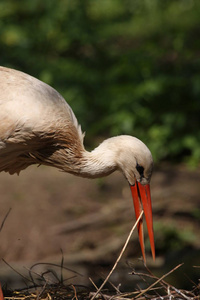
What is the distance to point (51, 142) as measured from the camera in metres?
4.27

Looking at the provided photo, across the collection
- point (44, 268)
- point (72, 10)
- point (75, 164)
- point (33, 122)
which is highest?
point (72, 10)

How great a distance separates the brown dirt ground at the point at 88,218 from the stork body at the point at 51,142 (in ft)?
5.94

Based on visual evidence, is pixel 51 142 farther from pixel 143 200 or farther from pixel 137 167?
pixel 143 200

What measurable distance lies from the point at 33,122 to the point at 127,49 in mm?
6782

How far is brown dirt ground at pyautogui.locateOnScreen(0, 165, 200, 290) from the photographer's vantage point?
20.3 ft

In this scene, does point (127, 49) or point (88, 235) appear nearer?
point (88, 235)

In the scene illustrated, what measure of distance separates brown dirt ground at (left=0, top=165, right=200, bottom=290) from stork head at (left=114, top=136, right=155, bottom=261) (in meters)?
1.50

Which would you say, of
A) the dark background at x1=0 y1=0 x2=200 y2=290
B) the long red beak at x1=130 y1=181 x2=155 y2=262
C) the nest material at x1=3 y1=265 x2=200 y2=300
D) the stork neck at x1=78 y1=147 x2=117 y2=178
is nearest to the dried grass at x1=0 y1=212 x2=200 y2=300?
the nest material at x1=3 y1=265 x2=200 y2=300

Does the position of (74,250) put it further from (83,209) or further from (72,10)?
(72,10)

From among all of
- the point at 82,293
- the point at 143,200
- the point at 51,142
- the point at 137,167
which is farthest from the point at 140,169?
the point at 82,293

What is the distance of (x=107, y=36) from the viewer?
1096 cm

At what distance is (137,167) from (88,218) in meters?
2.47

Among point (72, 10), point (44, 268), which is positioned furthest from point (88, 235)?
point (72, 10)

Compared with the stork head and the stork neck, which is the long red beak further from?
the stork neck
